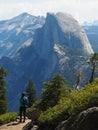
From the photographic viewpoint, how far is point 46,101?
32812 mm

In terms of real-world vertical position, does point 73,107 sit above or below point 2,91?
above

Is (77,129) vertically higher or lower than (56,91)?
higher

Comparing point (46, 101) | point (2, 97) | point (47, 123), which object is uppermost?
point (47, 123)

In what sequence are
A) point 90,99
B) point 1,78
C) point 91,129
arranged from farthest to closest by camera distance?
point 1,78
point 90,99
point 91,129

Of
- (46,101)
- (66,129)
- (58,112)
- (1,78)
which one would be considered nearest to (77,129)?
(66,129)

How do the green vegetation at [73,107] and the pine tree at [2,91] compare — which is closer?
the green vegetation at [73,107]

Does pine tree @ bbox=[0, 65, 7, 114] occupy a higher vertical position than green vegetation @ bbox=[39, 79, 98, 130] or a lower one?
lower

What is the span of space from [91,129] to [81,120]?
2.42 feet

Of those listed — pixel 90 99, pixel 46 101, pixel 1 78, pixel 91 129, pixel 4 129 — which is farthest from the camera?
pixel 1 78

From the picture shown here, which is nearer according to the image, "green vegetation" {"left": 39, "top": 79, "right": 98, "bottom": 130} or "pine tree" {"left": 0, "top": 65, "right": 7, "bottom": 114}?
"green vegetation" {"left": 39, "top": 79, "right": 98, "bottom": 130}

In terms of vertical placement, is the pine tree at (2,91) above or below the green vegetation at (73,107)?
below

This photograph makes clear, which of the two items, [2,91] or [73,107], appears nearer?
[73,107]

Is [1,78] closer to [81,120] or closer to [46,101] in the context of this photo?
[46,101]

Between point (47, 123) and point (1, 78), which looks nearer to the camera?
point (47, 123)
